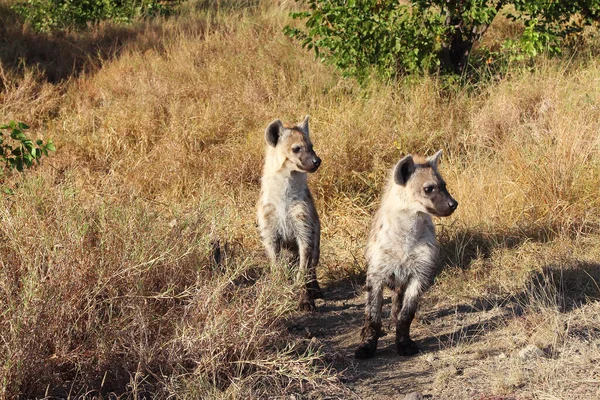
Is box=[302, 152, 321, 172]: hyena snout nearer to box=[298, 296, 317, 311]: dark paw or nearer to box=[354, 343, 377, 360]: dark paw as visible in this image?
box=[298, 296, 317, 311]: dark paw

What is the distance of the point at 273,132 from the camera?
5.95 metres

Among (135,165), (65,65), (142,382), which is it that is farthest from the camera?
(65,65)

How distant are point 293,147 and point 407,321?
167 centimetres

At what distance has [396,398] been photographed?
4059 mm

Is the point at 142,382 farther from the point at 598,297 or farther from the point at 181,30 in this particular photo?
the point at 181,30

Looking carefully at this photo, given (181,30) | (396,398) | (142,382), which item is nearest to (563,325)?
(396,398)

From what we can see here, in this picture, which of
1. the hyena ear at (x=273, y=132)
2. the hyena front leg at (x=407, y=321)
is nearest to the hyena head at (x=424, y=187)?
the hyena front leg at (x=407, y=321)

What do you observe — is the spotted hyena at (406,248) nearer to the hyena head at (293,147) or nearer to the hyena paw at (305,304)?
the hyena paw at (305,304)

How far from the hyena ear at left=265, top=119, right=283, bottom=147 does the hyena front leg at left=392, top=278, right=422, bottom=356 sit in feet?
5.54

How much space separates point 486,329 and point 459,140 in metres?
2.90

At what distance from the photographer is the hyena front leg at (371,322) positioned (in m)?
4.66

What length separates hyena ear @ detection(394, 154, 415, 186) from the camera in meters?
4.78

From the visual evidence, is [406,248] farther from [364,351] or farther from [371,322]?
[364,351]

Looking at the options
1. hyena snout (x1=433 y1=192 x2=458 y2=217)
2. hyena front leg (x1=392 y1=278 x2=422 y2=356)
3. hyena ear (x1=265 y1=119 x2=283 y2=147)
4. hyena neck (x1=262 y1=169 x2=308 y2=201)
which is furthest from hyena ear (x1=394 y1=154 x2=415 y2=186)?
hyena ear (x1=265 y1=119 x2=283 y2=147)
